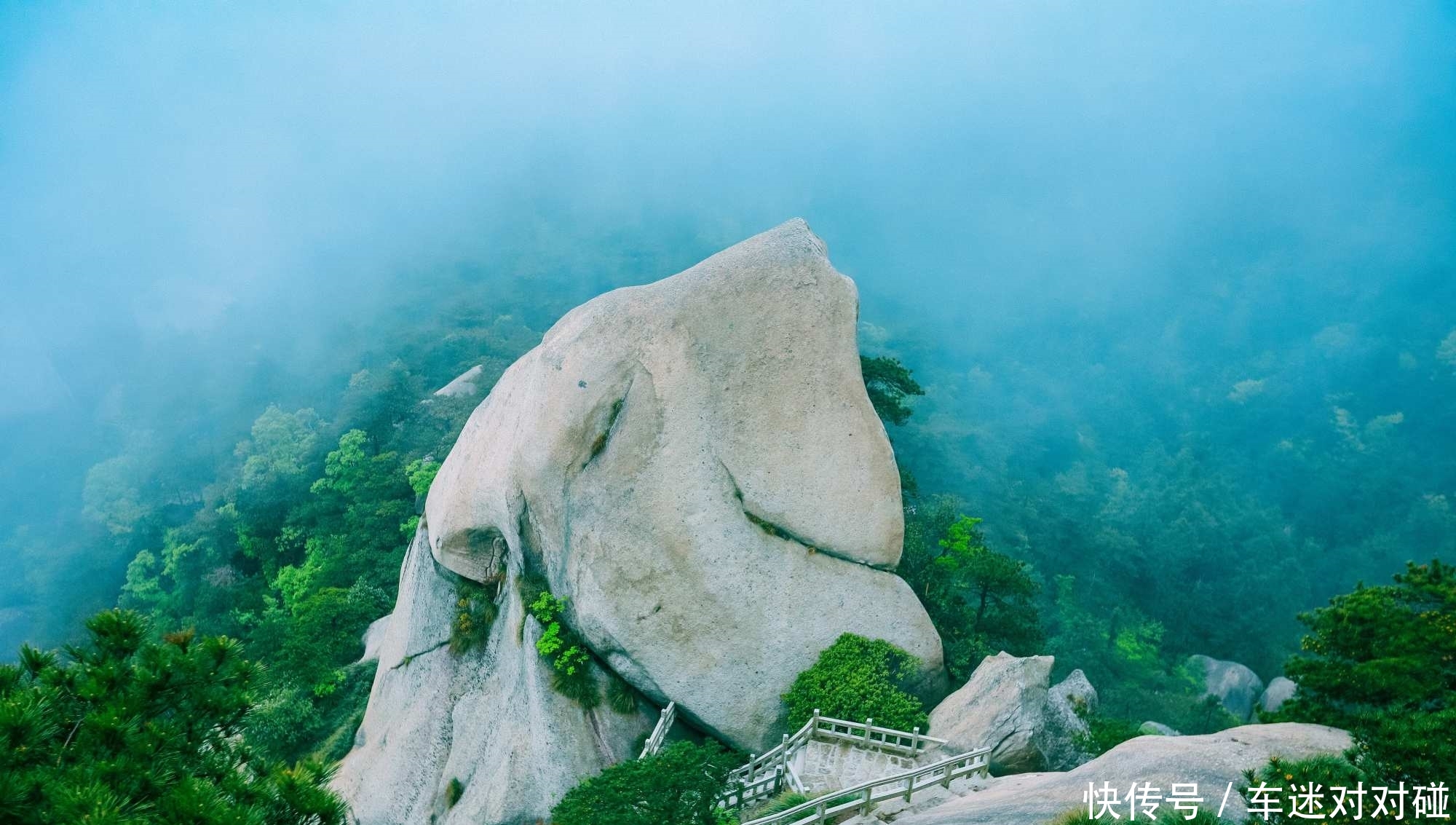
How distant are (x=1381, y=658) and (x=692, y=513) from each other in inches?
405

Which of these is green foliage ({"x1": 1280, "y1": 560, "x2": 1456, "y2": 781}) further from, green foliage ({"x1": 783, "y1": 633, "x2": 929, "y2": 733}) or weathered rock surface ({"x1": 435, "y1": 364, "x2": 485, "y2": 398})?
weathered rock surface ({"x1": 435, "y1": 364, "x2": 485, "y2": 398})

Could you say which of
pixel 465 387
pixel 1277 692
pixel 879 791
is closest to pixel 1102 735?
pixel 879 791

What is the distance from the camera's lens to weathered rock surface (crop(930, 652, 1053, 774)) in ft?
44.5

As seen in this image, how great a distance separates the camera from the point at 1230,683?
119ft

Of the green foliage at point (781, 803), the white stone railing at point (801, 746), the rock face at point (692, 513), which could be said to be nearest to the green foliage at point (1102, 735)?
the rock face at point (692, 513)

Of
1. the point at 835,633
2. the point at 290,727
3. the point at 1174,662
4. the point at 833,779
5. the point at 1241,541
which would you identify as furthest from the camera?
the point at 1241,541

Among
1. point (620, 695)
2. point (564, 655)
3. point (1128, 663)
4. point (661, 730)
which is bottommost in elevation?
point (661, 730)

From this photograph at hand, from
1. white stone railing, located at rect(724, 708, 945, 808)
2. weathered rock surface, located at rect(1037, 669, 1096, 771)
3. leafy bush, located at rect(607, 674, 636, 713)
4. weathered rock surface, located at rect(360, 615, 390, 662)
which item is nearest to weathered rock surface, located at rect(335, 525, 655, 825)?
leafy bush, located at rect(607, 674, 636, 713)

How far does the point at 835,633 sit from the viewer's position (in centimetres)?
1543

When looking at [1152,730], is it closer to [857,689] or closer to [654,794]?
[857,689]

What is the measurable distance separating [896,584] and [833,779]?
159 inches

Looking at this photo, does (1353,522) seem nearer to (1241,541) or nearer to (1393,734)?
(1241,541)

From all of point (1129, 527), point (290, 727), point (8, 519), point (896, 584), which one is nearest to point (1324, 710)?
point (896, 584)

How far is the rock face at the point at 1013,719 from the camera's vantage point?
13594mm
